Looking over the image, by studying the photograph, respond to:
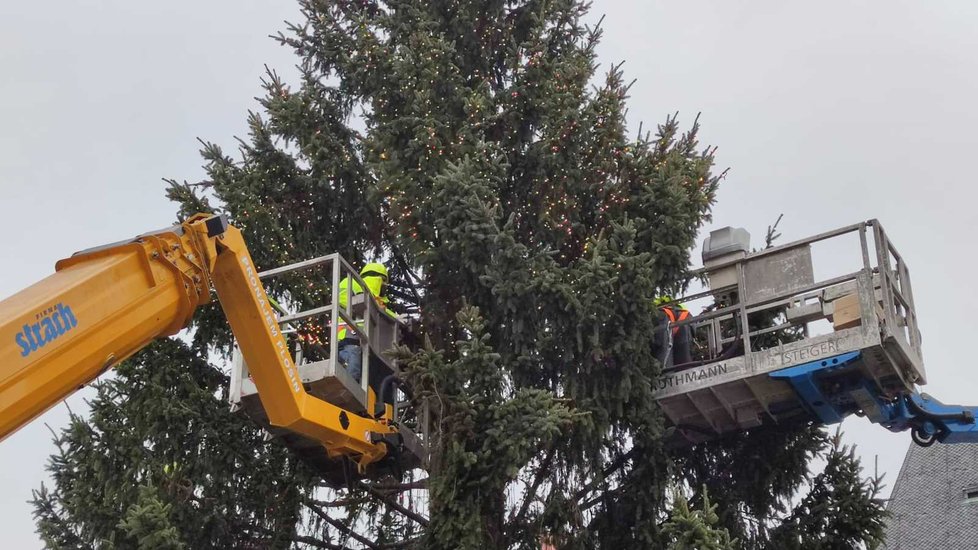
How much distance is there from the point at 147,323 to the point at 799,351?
644cm

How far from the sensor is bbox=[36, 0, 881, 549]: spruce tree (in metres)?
12.2

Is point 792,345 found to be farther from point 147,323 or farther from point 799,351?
point 147,323

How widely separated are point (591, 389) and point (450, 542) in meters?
2.07

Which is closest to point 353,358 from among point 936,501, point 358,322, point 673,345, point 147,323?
point 358,322

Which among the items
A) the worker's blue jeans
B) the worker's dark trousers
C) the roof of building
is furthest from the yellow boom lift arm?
the roof of building

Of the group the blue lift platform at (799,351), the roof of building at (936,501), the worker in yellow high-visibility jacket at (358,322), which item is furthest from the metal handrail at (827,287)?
the roof of building at (936,501)

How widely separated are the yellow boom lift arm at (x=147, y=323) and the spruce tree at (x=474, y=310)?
1431 millimetres

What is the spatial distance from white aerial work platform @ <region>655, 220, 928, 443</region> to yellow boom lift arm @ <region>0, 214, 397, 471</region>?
3510mm

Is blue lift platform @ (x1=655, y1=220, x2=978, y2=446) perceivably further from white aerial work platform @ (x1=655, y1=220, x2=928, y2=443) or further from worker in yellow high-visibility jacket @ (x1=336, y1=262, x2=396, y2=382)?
worker in yellow high-visibility jacket @ (x1=336, y1=262, x2=396, y2=382)

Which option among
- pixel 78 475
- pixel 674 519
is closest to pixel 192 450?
pixel 78 475

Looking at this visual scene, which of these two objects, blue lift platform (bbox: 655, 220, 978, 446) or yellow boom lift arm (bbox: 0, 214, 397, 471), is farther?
blue lift platform (bbox: 655, 220, 978, 446)

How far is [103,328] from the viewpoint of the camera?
8.79m

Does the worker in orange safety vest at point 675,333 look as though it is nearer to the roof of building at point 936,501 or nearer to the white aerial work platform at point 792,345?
the white aerial work platform at point 792,345

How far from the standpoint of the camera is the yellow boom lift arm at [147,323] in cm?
813
